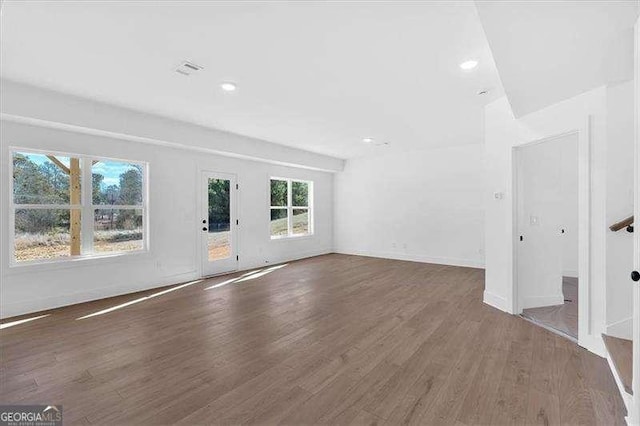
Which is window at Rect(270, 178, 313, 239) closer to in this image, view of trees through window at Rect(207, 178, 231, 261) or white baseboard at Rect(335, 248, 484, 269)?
view of trees through window at Rect(207, 178, 231, 261)

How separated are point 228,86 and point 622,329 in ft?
14.7

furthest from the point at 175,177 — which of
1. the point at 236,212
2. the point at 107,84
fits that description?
the point at 107,84

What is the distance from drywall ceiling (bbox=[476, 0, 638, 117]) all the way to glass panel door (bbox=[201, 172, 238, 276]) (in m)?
4.97

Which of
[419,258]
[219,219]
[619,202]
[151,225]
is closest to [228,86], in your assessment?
[151,225]

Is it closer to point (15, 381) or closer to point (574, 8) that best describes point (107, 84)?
point (15, 381)

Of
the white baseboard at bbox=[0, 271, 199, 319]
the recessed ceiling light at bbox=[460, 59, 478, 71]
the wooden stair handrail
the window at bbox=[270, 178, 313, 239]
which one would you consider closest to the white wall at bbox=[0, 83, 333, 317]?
the white baseboard at bbox=[0, 271, 199, 319]

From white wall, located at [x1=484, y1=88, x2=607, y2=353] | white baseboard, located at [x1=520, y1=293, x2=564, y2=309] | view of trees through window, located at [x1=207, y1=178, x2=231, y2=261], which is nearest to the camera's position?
white wall, located at [x1=484, y1=88, x2=607, y2=353]

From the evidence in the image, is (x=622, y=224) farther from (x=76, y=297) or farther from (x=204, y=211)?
(x=76, y=297)

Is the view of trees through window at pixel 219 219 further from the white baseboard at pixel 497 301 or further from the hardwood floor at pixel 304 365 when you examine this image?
the white baseboard at pixel 497 301

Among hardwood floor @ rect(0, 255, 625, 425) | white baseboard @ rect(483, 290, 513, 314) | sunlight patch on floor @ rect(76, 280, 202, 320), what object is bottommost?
hardwood floor @ rect(0, 255, 625, 425)

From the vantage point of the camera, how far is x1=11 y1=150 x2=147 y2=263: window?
12.3ft

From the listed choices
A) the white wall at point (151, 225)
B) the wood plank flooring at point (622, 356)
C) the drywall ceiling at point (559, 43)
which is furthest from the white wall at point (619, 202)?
the white wall at point (151, 225)

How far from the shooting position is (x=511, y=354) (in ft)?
8.44

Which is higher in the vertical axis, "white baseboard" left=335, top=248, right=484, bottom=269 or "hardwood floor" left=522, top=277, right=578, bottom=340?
"white baseboard" left=335, top=248, right=484, bottom=269
